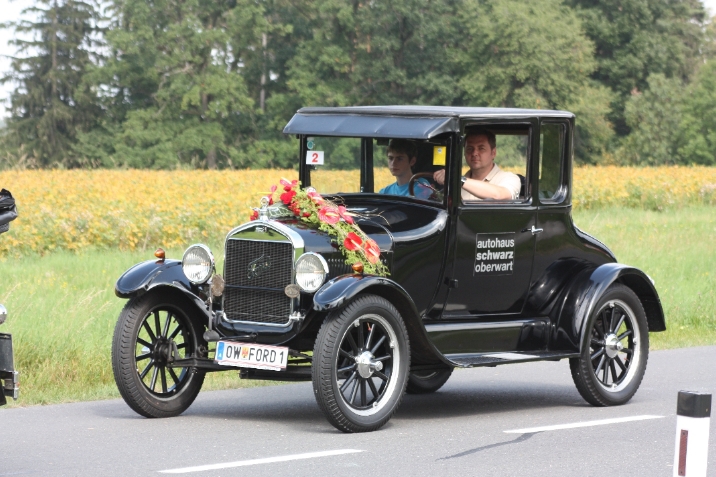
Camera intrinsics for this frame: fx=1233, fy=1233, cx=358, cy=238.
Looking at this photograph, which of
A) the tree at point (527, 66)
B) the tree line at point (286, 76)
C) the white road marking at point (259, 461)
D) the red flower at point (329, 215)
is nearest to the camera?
the white road marking at point (259, 461)

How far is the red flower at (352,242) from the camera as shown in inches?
304

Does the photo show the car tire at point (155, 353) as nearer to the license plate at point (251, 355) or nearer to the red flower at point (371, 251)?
the license plate at point (251, 355)

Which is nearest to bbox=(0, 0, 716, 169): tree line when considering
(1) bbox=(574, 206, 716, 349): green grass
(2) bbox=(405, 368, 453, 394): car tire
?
(1) bbox=(574, 206, 716, 349): green grass

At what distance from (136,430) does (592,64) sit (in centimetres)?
6720

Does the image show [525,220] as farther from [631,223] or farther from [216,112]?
[216,112]

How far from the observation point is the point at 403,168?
8680mm

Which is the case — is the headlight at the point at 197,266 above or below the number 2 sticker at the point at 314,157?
below

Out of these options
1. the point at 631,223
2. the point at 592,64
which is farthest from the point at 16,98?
the point at 631,223

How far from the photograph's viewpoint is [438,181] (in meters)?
8.41

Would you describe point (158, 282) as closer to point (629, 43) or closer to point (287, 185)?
point (287, 185)

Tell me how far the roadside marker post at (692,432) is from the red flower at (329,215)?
12.6 feet

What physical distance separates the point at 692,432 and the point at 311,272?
12.3 ft

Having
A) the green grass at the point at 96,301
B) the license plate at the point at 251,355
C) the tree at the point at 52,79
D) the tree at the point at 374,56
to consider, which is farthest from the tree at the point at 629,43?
the license plate at the point at 251,355

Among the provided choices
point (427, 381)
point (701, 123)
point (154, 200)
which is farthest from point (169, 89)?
point (427, 381)
